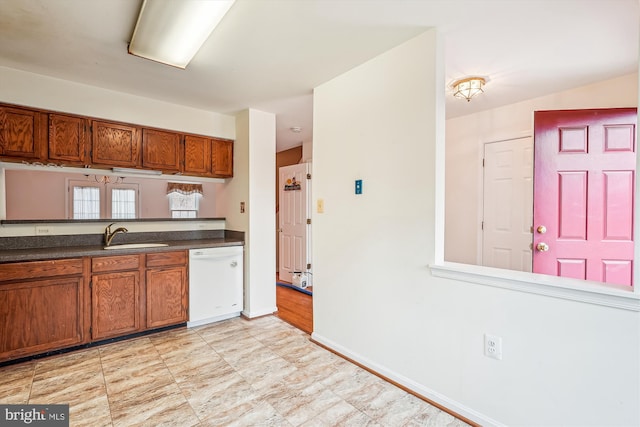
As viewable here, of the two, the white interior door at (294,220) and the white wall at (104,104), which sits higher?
the white wall at (104,104)

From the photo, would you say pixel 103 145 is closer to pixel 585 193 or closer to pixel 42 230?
pixel 42 230

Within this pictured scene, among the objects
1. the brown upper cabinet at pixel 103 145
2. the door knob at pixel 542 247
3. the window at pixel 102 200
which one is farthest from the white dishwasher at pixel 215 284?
the door knob at pixel 542 247

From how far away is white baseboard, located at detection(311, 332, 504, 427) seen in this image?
172 centimetres

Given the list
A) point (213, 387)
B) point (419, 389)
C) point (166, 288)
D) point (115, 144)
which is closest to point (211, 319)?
point (166, 288)

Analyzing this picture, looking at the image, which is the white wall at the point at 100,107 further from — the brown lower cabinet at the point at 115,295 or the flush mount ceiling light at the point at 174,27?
the flush mount ceiling light at the point at 174,27

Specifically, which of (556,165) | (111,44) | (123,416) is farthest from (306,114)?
(123,416)

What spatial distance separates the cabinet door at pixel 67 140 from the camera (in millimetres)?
2596

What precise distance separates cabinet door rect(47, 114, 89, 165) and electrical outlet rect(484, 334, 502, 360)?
11.6ft

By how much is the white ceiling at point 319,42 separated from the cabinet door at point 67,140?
1.22 feet

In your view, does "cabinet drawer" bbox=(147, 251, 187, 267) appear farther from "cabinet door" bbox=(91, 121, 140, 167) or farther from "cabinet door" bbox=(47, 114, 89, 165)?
"cabinet door" bbox=(47, 114, 89, 165)

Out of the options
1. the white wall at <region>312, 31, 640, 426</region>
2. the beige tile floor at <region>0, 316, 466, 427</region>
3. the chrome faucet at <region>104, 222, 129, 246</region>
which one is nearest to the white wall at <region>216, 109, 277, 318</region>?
the beige tile floor at <region>0, 316, 466, 427</region>

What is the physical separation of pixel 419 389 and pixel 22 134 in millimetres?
3690

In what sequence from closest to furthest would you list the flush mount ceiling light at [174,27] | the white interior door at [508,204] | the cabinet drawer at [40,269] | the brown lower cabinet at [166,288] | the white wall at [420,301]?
the white wall at [420,301] < the flush mount ceiling light at [174,27] < the cabinet drawer at [40,269] < the brown lower cabinet at [166,288] < the white interior door at [508,204]

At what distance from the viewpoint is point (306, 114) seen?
3.65 m
